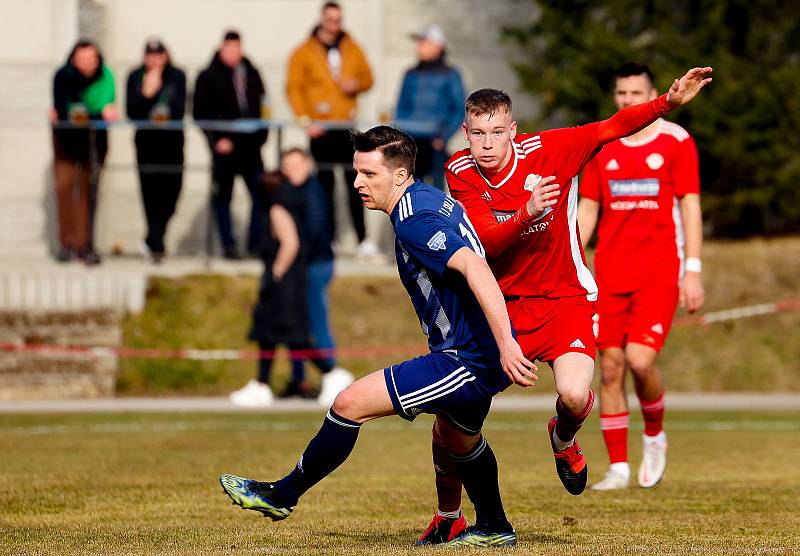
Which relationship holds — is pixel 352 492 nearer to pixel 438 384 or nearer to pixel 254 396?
pixel 438 384

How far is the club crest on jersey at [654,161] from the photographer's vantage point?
1004cm

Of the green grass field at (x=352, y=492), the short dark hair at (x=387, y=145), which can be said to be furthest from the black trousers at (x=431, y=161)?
the short dark hair at (x=387, y=145)

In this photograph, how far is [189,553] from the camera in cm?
687

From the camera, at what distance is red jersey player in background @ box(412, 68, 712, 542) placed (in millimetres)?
Result: 7621

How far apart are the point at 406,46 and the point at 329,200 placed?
4.18 m

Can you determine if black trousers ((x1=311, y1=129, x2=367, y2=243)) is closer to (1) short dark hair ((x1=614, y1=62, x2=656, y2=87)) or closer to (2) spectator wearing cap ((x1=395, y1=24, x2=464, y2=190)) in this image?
(2) spectator wearing cap ((x1=395, y1=24, x2=464, y2=190))

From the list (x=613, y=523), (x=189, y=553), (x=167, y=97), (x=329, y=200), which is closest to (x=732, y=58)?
(x=329, y=200)

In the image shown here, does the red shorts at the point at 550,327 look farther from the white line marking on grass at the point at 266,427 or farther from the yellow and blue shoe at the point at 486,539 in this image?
the white line marking on grass at the point at 266,427

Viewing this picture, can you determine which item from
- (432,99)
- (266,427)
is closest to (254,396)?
(266,427)

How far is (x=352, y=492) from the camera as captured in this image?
963 cm

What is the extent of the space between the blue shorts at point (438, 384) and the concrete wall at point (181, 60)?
14.3 meters

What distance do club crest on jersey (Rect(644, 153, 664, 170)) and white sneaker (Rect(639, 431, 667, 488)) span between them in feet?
5.12

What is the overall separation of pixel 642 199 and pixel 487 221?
2779 millimetres

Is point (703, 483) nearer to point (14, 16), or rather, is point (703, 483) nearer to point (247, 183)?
point (247, 183)
